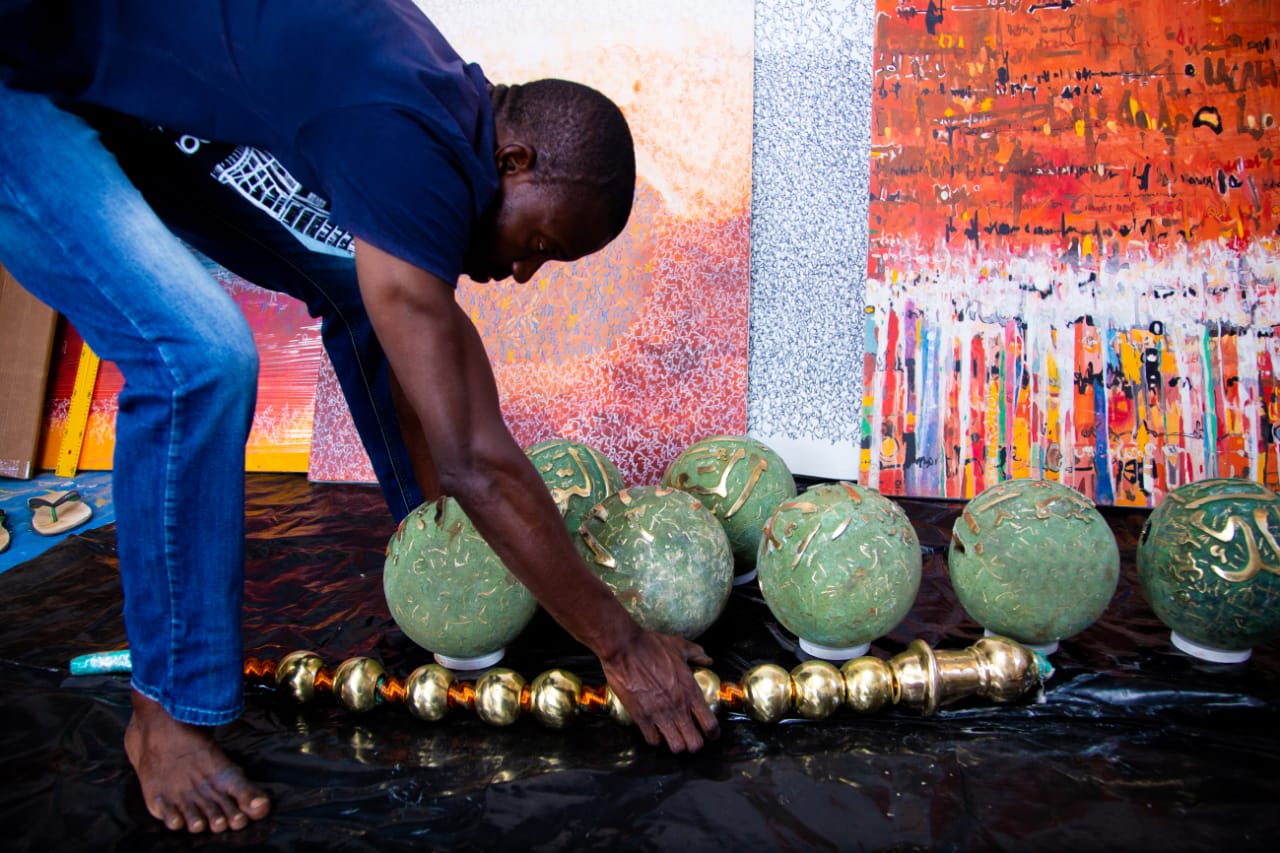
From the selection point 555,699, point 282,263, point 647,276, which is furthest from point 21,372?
point 555,699

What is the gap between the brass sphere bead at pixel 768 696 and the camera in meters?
1.81

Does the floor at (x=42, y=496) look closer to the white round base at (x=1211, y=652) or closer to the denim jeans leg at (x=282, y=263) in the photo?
the denim jeans leg at (x=282, y=263)

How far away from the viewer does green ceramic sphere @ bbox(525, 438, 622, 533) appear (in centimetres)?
227

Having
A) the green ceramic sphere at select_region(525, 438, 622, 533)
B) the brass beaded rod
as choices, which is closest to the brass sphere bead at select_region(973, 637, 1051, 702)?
the brass beaded rod

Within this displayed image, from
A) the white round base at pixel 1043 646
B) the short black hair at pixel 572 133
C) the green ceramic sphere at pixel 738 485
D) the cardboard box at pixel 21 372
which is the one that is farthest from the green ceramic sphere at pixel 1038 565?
the cardboard box at pixel 21 372

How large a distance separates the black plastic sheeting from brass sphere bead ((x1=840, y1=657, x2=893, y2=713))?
0.17 feet

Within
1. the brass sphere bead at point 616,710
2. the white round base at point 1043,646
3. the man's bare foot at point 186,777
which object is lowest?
the man's bare foot at point 186,777

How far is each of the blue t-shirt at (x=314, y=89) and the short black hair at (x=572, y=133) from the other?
0.08m

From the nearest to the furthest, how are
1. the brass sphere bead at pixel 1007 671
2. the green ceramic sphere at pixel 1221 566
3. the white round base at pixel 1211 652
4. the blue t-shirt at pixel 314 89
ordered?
the blue t-shirt at pixel 314 89
the brass sphere bead at pixel 1007 671
the green ceramic sphere at pixel 1221 566
the white round base at pixel 1211 652

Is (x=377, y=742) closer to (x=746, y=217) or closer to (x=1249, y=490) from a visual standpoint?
(x=1249, y=490)

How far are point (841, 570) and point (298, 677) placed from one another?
1.29 m

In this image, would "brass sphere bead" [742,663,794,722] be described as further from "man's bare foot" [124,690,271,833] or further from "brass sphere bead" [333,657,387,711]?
"man's bare foot" [124,690,271,833]

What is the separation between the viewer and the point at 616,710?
1821 millimetres

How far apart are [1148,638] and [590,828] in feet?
5.18
